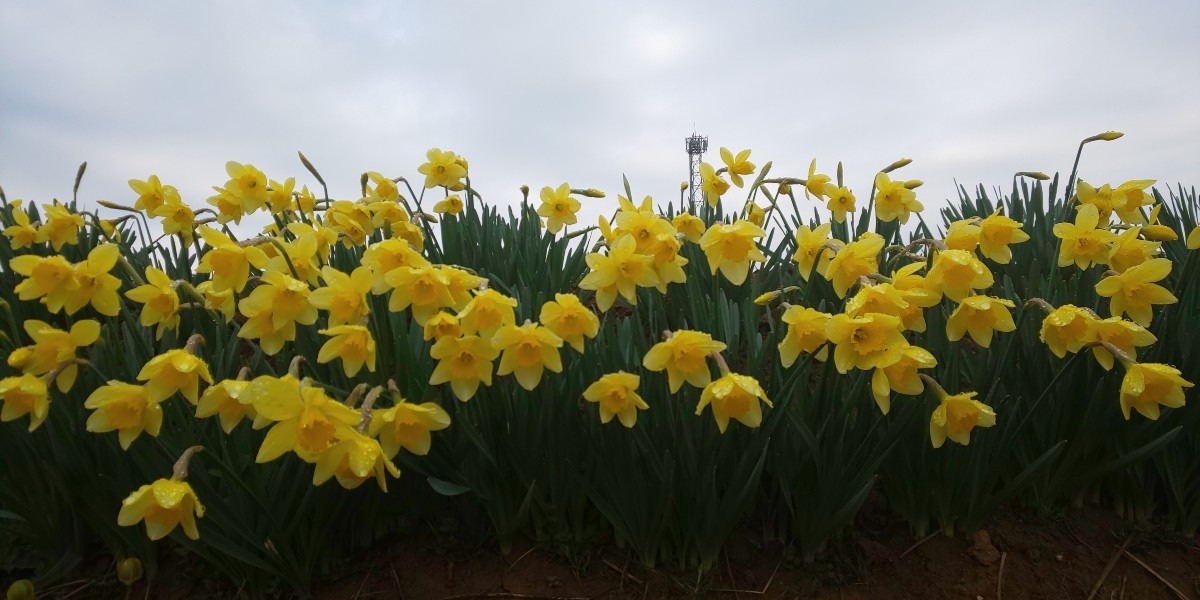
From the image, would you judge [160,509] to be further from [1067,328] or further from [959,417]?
[1067,328]

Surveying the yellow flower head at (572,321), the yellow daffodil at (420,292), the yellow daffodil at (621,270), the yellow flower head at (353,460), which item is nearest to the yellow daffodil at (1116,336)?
the yellow daffodil at (621,270)

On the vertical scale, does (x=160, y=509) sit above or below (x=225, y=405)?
below

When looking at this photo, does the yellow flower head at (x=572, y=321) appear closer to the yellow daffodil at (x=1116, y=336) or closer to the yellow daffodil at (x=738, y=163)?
the yellow daffodil at (x=1116, y=336)

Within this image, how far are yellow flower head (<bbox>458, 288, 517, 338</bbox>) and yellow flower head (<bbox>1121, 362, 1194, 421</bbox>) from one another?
1358 millimetres

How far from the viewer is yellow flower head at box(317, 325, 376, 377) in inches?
55.7

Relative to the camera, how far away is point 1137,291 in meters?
1.73

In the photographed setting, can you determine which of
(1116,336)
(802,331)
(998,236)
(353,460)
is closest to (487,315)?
(353,460)

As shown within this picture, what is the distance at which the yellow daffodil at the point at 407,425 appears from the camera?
136 cm

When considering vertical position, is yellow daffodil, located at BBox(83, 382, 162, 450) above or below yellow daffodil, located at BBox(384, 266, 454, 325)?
below

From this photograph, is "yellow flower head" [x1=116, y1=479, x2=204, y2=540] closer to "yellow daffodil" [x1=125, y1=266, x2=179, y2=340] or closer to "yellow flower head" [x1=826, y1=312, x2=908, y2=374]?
"yellow daffodil" [x1=125, y1=266, x2=179, y2=340]

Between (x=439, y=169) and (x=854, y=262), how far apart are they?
2.03m

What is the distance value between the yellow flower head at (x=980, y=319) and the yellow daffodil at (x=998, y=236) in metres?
0.24

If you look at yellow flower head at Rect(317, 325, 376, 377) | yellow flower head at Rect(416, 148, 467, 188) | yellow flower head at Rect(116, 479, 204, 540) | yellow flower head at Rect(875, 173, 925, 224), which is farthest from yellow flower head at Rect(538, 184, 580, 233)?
yellow flower head at Rect(116, 479, 204, 540)

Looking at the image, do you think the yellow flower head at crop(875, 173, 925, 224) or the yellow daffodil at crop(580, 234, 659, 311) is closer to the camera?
the yellow daffodil at crop(580, 234, 659, 311)
